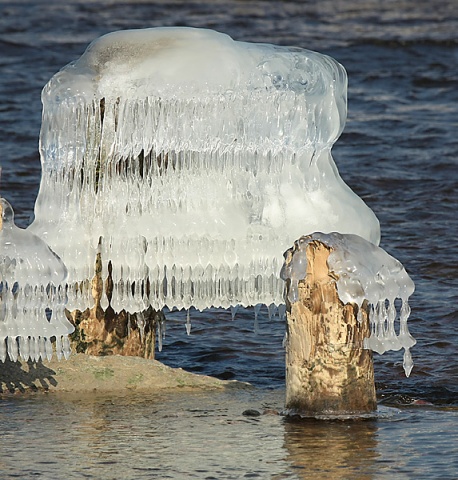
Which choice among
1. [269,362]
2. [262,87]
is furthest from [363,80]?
[262,87]

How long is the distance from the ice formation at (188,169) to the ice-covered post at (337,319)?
2.00 ft

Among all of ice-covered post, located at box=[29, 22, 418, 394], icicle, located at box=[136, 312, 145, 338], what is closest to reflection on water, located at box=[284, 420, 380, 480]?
ice-covered post, located at box=[29, 22, 418, 394]

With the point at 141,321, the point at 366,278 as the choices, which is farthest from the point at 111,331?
the point at 366,278

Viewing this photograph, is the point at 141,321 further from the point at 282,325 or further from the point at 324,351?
the point at 282,325

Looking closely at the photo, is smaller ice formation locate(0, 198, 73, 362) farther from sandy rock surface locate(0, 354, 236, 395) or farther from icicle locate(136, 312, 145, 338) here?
icicle locate(136, 312, 145, 338)

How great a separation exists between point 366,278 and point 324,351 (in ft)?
1.55

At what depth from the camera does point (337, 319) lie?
23.4 ft

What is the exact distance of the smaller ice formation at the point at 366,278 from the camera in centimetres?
703

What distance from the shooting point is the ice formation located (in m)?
7.69

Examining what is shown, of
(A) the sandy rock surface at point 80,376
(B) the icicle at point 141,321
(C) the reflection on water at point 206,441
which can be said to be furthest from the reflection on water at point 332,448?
(B) the icicle at point 141,321

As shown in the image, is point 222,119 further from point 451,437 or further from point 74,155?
point 451,437

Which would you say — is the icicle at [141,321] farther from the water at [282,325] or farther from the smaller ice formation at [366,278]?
the smaller ice formation at [366,278]

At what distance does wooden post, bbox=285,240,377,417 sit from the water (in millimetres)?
171

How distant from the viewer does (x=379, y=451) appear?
6.65m
